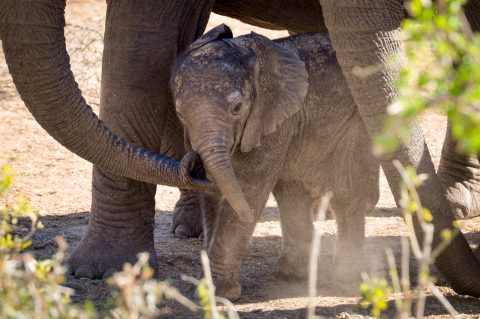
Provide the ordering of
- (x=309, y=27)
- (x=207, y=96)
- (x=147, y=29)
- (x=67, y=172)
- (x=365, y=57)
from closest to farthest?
(x=365, y=57) < (x=207, y=96) < (x=147, y=29) < (x=309, y=27) < (x=67, y=172)

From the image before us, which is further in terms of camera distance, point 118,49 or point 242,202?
point 118,49

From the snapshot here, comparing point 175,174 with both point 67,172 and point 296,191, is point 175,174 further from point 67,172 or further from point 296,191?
point 67,172

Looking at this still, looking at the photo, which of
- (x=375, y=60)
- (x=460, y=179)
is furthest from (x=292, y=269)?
(x=460, y=179)

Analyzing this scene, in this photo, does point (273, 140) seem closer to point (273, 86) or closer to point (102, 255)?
point (273, 86)

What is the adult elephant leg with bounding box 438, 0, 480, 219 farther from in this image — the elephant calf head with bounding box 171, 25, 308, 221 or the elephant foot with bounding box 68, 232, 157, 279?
the elephant foot with bounding box 68, 232, 157, 279

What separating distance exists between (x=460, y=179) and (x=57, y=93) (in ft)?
10.7

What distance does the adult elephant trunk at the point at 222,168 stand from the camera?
4.49 meters

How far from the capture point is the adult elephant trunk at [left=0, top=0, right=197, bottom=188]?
4.36 meters

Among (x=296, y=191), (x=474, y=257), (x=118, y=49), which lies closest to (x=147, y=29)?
(x=118, y=49)

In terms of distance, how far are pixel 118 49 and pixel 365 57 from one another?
55.1 inches

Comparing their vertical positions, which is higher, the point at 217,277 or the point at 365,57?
the point at 365,57

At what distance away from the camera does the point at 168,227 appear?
6.57m

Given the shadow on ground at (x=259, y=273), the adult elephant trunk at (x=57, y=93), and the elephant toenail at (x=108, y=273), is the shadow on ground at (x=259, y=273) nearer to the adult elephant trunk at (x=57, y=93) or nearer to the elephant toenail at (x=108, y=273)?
the elephant toenail at (x=108, y=273)

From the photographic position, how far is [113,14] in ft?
17.4
